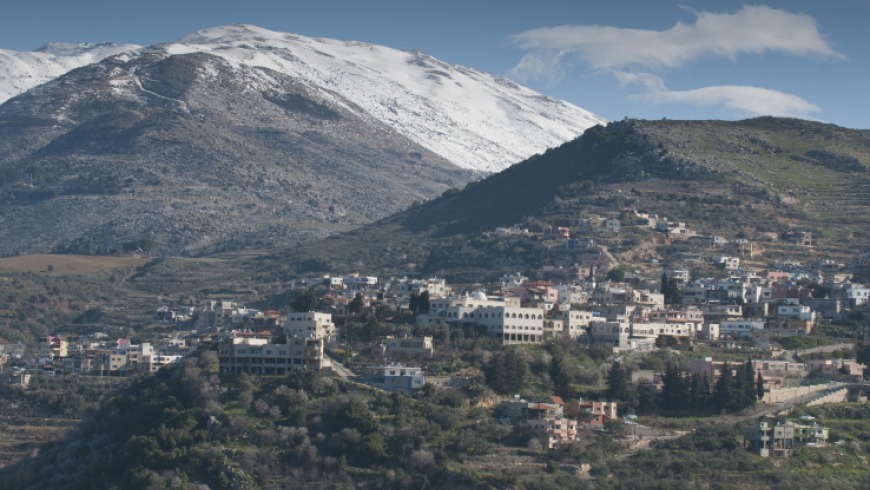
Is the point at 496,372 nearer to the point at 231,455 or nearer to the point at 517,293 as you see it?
the point at 231,455

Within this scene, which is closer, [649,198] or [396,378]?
[396,378]

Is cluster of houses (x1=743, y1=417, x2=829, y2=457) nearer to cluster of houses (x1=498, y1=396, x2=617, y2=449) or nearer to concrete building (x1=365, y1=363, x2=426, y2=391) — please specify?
cluster of houses (x1=498, y1=396, x2=617, y2=449)

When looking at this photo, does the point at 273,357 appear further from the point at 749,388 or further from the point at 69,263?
the point at 69,263

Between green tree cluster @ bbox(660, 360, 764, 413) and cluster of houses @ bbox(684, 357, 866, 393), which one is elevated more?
cluster of houses @ bbox(684, 357, 866, 393)

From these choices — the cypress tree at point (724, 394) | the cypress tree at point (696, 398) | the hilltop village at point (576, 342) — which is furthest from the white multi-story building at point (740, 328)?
the cypress tree at point (696, 398)

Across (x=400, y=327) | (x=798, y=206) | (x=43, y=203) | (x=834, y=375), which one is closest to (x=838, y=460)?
(x=834, y=375)

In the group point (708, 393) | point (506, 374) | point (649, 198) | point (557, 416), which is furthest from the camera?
point (649, 198)

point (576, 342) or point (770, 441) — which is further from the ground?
point (576, 342)

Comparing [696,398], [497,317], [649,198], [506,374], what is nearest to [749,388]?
[696,398]

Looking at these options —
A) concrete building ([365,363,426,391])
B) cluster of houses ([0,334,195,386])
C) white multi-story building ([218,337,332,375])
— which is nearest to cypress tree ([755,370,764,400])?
concrete building ([365,363,426,391])
